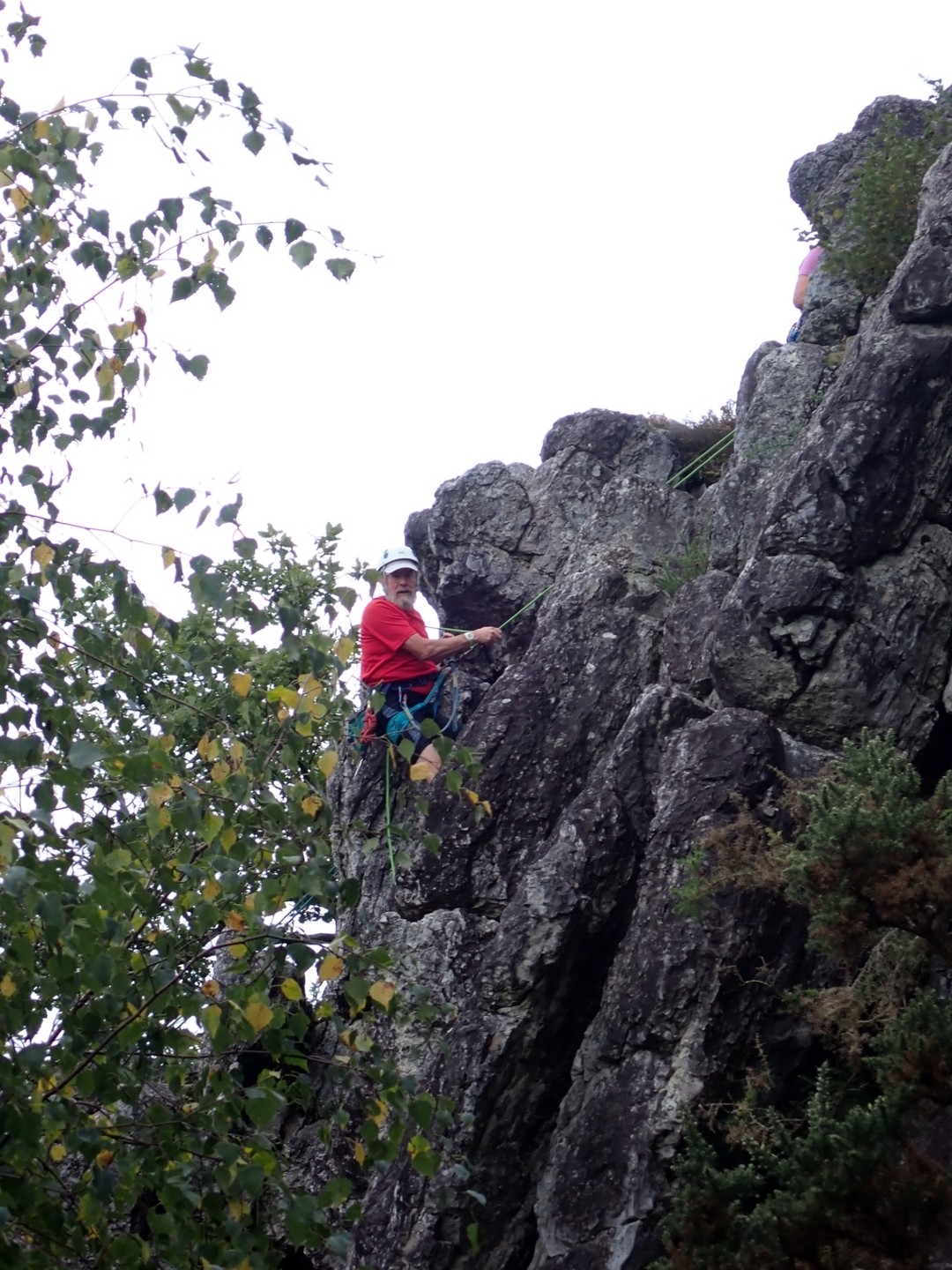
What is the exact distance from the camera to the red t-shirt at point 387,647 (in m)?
11.6

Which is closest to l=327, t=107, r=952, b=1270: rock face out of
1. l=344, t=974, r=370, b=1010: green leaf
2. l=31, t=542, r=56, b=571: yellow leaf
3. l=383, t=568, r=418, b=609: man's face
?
l=383, t=568, r=418, b=609: man's face

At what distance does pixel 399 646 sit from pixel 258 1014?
6.52 metres

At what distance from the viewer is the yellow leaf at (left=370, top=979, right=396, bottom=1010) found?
18.1 feet

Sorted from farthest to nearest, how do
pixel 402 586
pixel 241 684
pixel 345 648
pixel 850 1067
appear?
pixel 402 586 < pixel 850 1067 < pixel 345 648 < pixel 241 684

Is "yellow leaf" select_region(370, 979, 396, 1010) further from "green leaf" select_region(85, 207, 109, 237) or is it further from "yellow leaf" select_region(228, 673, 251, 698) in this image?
"green leaf" select_region(85, 207, 109, 237)

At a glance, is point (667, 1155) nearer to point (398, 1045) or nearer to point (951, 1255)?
point (951, 1255)

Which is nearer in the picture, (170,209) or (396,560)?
(170,209)

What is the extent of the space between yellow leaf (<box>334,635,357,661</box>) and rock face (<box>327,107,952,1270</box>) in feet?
13.4

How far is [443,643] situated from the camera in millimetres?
11406

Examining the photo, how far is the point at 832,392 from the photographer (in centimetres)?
1145

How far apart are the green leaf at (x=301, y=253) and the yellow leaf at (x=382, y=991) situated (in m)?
2.89

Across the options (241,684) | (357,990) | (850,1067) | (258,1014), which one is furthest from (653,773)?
(258,1014)

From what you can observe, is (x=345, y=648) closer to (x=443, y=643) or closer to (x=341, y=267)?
(x=341, y=267)

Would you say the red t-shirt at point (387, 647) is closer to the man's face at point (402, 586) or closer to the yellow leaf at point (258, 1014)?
the man's face at point (402, 586)
